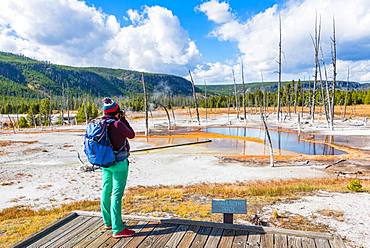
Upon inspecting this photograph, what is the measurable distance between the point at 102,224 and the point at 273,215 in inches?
177

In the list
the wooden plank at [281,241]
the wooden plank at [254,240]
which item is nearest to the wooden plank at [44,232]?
the wooden plank at [254,240]

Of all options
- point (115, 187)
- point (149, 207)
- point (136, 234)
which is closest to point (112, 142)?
point (115, 187)

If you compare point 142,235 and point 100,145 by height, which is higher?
point 100,145

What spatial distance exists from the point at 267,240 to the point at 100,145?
2891mm

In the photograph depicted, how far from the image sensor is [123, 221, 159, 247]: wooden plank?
4.31m

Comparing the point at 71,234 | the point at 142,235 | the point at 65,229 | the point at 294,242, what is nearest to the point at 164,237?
the point at 142,235

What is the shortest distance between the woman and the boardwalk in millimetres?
233

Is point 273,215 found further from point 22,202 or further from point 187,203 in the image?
point 22,202

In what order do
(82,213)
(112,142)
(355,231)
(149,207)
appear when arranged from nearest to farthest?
1. (112,142)
2. (82,213)
3. (355,231)
4. (149,207)

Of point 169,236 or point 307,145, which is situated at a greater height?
point 169,236

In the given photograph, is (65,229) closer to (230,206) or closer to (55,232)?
(55,232)

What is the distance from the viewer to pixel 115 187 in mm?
4500

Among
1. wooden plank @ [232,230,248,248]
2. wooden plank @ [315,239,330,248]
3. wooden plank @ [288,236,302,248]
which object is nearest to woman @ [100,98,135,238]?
wooden plank @ [232,230,248,248]

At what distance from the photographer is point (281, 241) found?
4324 mm
